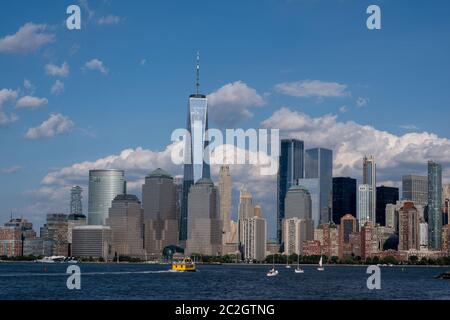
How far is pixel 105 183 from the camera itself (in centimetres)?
19300
